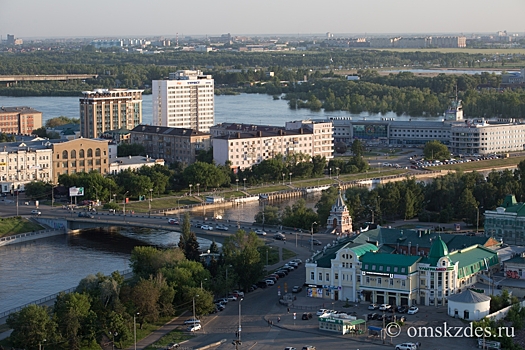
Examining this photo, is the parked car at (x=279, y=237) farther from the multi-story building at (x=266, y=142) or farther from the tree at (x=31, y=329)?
the multi-story building at (x=266, y=142)

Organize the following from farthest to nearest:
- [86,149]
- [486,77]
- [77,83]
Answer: [77,83] → [486,77] → [86,149]

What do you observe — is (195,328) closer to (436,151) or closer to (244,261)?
(244,261)

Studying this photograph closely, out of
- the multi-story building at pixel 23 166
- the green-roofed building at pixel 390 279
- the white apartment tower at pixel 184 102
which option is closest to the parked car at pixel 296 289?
the green-roofed building at pixel 390 279

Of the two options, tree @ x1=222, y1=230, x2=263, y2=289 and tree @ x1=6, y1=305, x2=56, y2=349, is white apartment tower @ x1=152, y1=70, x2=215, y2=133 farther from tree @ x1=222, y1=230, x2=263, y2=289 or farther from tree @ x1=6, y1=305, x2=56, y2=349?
tree @ x1=6, y1=305, x2=56, y2=349

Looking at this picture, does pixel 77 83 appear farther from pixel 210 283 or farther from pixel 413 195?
pixel 210 283

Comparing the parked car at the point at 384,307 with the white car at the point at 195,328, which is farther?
the parked car at the point at 384,307

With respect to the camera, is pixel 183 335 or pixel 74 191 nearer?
pixel 183 335

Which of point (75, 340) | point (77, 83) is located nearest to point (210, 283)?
point (75, 340)
